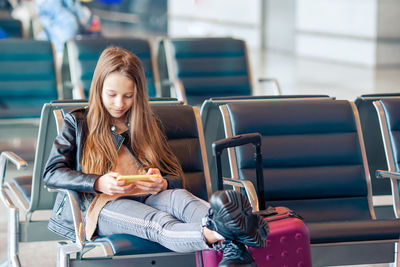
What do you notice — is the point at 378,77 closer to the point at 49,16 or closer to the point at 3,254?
the point at 49,16

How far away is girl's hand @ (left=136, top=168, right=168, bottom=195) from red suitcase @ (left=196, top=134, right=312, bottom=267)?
295 millimetres

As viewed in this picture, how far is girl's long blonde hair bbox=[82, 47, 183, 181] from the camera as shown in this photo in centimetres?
258

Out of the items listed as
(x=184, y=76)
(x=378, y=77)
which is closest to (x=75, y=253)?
(x=184, y=76)

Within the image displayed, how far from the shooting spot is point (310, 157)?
2.95 metres

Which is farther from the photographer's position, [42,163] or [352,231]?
[42,163]

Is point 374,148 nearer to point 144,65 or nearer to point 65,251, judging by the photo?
point 65,251

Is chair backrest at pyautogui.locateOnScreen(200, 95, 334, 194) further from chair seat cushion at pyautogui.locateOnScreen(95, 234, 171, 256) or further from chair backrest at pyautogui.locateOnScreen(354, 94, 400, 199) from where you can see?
chair seat cushion at pyautogui.locateOnScreen(95, 234, 171, 256)

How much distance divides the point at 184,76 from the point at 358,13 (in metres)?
7.11

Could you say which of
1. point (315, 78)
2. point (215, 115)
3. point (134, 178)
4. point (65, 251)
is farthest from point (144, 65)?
point (315, 78)

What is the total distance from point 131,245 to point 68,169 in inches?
15.1

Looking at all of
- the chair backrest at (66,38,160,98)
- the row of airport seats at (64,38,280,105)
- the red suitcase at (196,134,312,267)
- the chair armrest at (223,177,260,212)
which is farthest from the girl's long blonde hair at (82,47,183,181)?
the row of airport seats at (64,38,280,105)

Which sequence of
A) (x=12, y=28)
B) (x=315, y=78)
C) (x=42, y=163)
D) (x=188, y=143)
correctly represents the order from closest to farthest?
(x=188, y=143) < (x=42, y=163) < (x=12, y=28) < (x=315, y=78)

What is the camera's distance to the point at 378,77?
33.1 feet

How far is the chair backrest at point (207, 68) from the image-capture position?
17.3 feet
